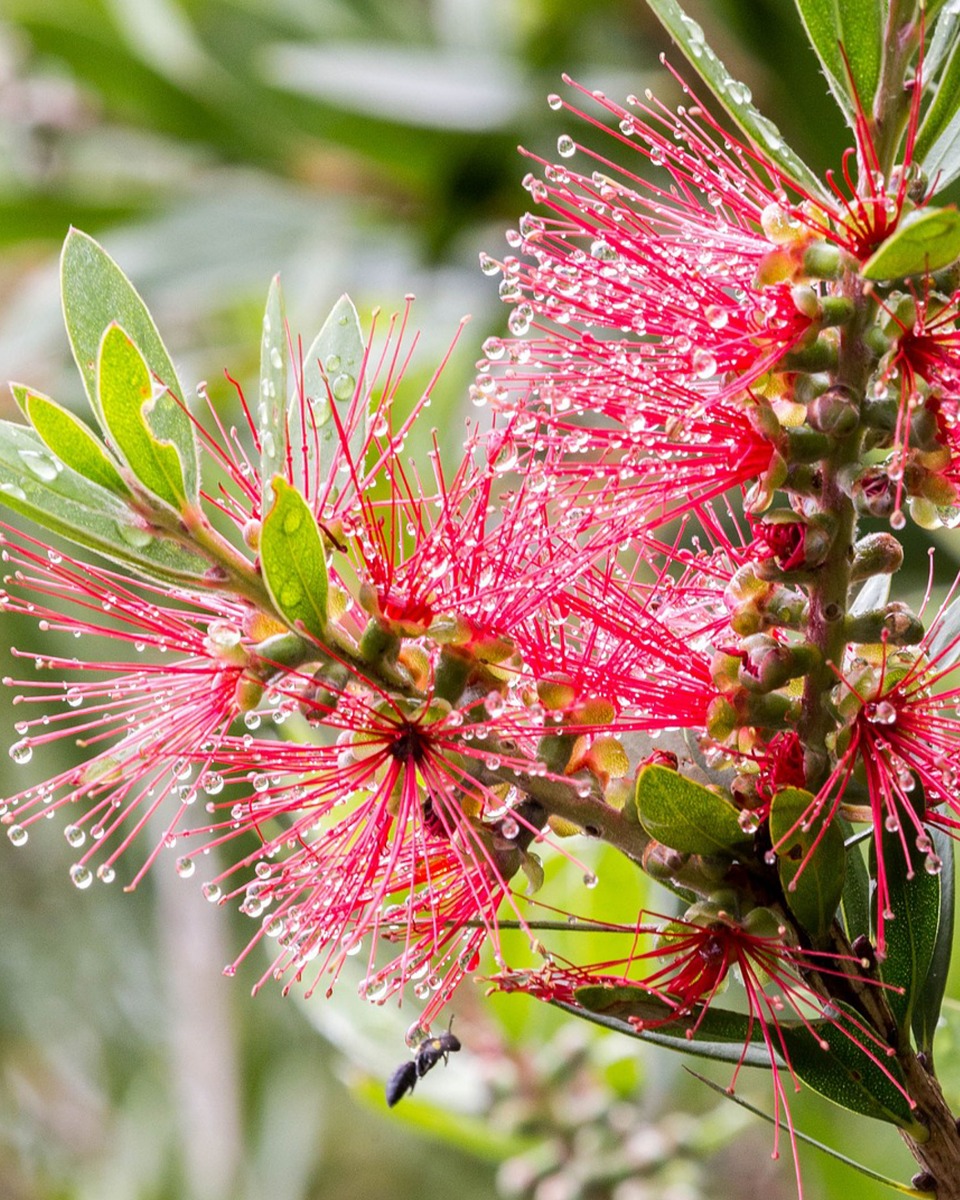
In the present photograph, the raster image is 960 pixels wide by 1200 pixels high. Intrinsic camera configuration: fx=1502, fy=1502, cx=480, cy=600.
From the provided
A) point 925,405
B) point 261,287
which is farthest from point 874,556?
point 261,287

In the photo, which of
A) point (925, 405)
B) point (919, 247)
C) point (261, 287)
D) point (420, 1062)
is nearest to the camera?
point (919, 247)

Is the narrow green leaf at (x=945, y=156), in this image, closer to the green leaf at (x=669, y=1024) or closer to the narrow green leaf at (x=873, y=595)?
the narrow green leaf at (x=873, y=595)

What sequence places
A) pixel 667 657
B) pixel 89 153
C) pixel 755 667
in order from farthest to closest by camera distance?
pixel 89 153
pixel 667 657
pixel 755 667

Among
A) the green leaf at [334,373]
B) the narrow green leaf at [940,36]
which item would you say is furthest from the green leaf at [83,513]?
the narrow green leaf at [940,36]

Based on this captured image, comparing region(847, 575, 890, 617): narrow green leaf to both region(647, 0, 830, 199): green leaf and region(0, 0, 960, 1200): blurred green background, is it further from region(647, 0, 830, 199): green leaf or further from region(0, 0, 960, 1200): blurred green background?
region(0, 0, 960, 1200): blurred green background

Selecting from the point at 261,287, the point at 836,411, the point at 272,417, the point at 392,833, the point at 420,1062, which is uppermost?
the point at 261,287

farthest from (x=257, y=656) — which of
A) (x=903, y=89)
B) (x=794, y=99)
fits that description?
A: (x=794, y=99)

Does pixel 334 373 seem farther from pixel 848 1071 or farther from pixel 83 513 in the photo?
pixel 848 1071

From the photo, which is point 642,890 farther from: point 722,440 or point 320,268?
point 320,268
